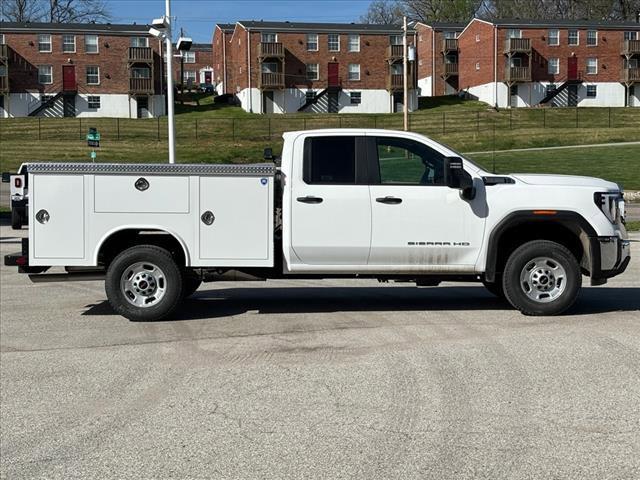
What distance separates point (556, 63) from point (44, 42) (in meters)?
44.3

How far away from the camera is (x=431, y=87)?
80.0 meters

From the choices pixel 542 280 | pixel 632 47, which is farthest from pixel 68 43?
pixel 542 280

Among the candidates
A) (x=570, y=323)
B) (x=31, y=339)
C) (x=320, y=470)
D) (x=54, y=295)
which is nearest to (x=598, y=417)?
(x=320, y=470)

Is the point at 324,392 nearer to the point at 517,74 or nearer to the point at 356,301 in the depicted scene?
the point at 356,301

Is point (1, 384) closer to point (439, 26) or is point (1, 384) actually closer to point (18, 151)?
point (18, 151)

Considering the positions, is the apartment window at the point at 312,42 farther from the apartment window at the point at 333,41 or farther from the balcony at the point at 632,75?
the balcony at the point at 632,75

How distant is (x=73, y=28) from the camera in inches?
2645

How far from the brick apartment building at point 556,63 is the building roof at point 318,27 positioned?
29.1 feet

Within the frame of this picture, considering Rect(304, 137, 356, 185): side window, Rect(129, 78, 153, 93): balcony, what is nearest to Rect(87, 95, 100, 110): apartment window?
Rect(129, 78, 153, 93): balcony

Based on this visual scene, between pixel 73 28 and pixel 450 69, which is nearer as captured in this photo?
pixel 73 28

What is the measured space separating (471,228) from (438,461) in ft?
14.6

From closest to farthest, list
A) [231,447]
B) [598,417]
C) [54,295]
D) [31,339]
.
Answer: [231,447]
[598,417]
[31,339]
[54,295]

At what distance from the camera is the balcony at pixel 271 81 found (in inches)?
2660

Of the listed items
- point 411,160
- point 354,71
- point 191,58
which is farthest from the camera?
point 191,58
